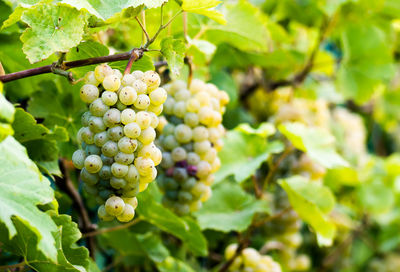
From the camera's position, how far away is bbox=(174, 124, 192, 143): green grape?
82 cm

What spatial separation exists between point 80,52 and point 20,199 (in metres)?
0.26

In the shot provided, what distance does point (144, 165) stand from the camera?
580mm

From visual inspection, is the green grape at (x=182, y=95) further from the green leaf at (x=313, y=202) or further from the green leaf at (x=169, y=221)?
the green leaf at (x=313, y=202)

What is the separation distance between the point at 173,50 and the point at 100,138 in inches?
6.5

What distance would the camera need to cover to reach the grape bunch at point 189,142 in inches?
32.4

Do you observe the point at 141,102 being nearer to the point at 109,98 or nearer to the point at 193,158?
the point at 109,98

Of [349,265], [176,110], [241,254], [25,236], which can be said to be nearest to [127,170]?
[25,236]

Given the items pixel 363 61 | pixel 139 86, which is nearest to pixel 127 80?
pixel 139 86

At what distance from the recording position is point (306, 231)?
1693 mm

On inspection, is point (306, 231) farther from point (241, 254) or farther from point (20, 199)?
point (20, 199)

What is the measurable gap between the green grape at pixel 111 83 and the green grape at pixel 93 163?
9 cm

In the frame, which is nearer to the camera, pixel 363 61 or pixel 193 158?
pixel 193 158

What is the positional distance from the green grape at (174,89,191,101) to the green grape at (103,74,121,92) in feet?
0.93

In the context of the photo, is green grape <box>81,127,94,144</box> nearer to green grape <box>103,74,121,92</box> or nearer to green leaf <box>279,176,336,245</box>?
green grape <box>103,74,121,92</box>
